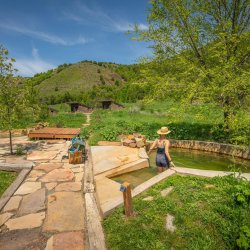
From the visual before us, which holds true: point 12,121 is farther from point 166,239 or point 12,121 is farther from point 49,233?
point 166,239

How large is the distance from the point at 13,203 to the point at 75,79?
8615 cm

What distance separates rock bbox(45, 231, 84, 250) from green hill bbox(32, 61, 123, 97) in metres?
72.5

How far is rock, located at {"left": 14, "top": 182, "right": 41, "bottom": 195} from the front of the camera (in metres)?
5.89

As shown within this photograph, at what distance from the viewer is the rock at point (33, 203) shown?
5.02 metres

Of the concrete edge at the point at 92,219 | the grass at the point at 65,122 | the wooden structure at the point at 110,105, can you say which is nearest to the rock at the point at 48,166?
the concrete edge at the point at 92,219

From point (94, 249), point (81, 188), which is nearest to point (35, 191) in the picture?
point (81, 188)

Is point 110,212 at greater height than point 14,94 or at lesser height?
lesser

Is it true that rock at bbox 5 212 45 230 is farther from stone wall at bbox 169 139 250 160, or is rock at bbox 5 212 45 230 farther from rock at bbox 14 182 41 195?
stone wall at bbox 169 139 250 160

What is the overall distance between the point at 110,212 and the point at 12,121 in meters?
6.52

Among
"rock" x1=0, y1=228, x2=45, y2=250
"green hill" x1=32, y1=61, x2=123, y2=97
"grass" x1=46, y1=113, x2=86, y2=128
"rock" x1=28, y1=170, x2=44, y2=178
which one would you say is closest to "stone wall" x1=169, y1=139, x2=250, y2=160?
"rock" x1=28, y1=170, x2=44, y2=178

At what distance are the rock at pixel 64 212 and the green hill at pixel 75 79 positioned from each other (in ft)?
233

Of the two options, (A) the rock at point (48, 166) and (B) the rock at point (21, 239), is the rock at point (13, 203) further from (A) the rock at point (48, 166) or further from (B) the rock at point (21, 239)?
(A) the rock at point (48, 166)

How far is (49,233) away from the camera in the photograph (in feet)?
13.7

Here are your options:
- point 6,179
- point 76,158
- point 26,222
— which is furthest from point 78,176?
point 26,222
